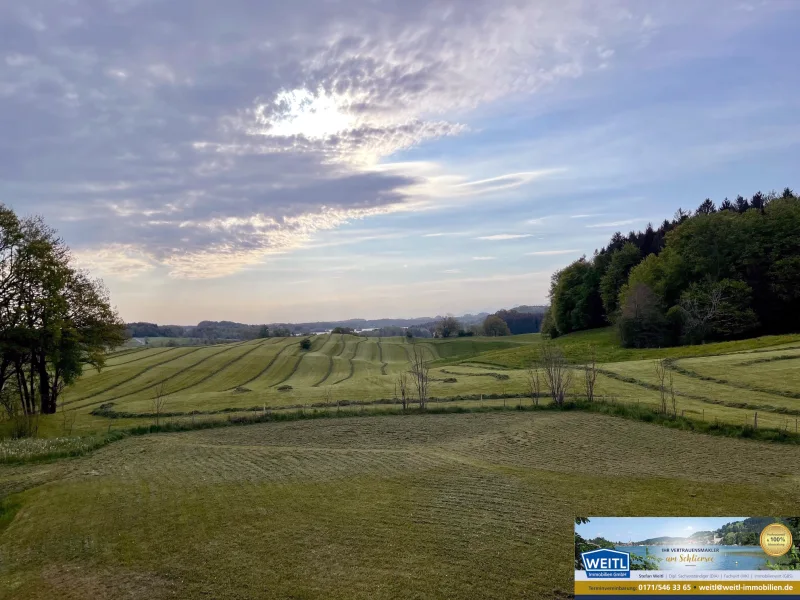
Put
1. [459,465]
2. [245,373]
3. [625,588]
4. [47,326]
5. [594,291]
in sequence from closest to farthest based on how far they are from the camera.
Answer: [625,588] < [459,465] < [47,326] < [245,373] < [594,291]

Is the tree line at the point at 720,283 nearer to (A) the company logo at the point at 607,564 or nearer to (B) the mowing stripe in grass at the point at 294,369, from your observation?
(B) the mowing stripe in grass at the point at 294,369

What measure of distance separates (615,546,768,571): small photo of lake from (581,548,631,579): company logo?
32 cm

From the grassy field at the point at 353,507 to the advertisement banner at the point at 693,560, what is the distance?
3292 mm

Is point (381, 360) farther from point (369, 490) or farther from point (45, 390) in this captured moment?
point (369, 490)

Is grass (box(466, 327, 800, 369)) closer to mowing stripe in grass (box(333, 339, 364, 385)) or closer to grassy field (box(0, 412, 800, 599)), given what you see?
mowing stripe in grass (box(333, 339, 364, 385))

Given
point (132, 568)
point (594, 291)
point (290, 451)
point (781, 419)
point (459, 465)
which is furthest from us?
point (594, 291)

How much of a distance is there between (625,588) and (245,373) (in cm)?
6534

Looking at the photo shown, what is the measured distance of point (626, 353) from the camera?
6378 centimetres

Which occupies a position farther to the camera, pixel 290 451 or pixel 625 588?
pixel 290 451

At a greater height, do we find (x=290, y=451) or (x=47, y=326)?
(x=47, y=326)

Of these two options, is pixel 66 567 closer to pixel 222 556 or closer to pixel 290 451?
pixel 222 556

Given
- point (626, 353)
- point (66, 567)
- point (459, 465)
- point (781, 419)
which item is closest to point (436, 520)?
point (459, 465)

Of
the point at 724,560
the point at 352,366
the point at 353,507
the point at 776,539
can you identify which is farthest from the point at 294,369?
the point at 776,539

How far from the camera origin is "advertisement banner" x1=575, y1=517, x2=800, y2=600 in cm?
730
